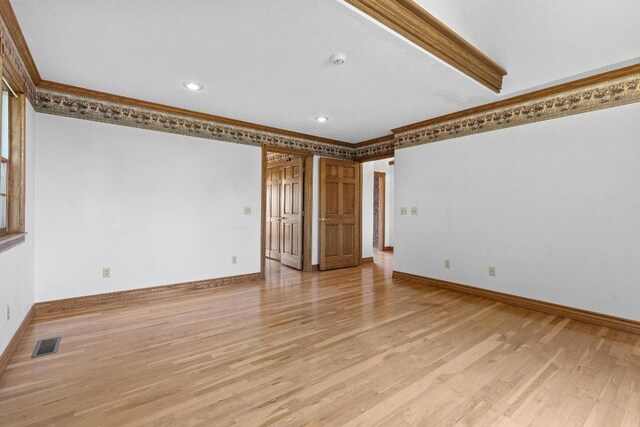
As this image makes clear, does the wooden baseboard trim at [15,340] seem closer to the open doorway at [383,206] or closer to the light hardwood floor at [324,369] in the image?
the light hardwood floor at [324,369]

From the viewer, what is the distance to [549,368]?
6.82 feet

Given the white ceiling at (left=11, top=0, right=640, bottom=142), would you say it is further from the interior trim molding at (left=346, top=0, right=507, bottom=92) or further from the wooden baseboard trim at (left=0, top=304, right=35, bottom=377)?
the wooden baseboard trim at (left=0, top=304, right=35, bottom=377)

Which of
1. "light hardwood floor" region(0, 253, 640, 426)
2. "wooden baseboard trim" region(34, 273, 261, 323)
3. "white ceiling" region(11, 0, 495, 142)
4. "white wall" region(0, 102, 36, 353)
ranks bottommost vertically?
"light hardwood floor" region(0, 253, 640, 426)

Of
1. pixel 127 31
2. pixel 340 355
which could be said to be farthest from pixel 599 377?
pixel 127 31

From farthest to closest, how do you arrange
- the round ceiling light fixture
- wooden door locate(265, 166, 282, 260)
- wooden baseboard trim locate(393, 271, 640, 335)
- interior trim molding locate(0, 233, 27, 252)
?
wooden door locate(265, 166, 282, 260) < wooden baseboard trim locate(393, 271, 640, 335) < the round ceiling light fixture < interior trim molding locate(0, 233, 27, 252)

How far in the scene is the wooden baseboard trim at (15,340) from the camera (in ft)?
6.54

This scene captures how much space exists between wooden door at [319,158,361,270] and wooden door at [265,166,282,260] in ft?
3.56

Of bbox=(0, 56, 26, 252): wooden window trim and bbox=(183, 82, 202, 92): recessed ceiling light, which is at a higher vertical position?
bbox=(183, 82, 202, 92): recessed ceiling light

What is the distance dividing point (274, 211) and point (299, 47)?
13.5ft

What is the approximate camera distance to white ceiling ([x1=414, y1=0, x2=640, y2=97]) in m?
2.28

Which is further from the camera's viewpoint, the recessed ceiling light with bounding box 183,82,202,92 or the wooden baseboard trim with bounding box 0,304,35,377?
the recessed ceiling light with bounding box 183,82,202,92

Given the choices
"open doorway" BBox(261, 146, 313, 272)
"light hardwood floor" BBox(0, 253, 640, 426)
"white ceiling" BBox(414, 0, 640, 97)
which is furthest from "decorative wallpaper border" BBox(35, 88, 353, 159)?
"white ceiling" BBox(414, 0, 640, 97)

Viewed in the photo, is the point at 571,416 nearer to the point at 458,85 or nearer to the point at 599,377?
the point at 599,377

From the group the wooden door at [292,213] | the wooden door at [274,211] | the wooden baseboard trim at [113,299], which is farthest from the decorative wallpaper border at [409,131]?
the wooden baseboard trim at [113,299]
